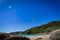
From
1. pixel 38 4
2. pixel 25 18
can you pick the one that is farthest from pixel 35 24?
pixel 38 4

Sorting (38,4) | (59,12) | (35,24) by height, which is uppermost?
(38,4)

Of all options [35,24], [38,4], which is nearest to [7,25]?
[35,24]

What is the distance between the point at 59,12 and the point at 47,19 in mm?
454

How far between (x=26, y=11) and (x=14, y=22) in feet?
1.72

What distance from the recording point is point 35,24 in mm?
4367

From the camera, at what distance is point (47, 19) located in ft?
14.4

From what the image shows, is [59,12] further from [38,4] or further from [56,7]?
[38,4]

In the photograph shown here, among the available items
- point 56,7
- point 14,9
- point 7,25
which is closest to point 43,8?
point 56,7

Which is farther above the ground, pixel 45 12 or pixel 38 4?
pixel 38 4

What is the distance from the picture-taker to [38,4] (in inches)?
173

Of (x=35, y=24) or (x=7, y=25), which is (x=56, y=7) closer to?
(x=35, y=24)

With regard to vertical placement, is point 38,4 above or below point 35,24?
above

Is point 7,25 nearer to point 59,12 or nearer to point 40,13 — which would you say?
point 40,13

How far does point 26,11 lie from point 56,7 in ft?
3.29
